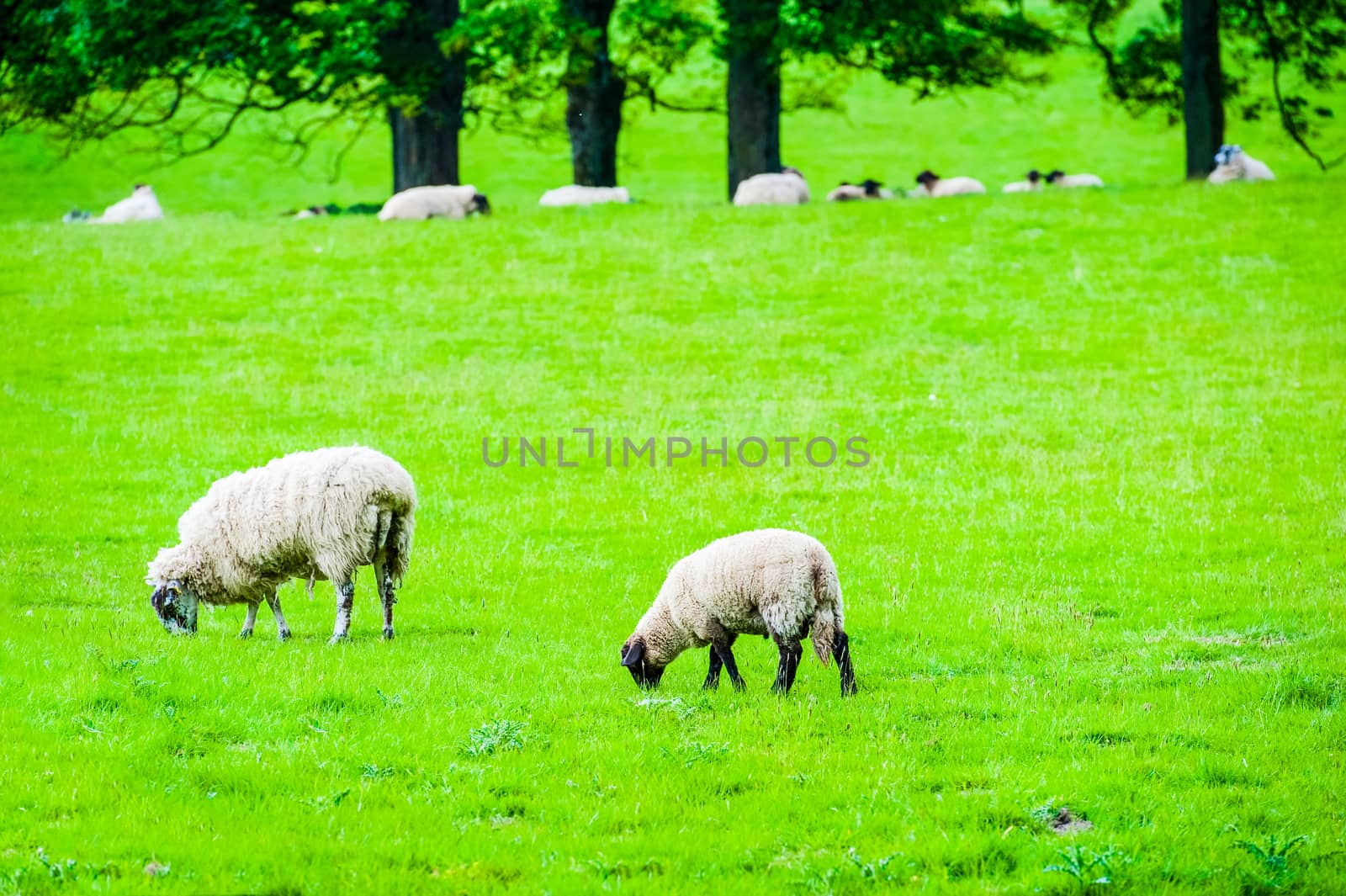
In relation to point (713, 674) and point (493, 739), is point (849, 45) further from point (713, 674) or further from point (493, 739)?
point (493, 739)

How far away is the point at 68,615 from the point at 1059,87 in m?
64.6

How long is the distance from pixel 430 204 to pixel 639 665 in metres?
25.2

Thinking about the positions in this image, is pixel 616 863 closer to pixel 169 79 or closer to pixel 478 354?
pixel 478 354

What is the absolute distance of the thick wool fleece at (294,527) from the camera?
35.2ft

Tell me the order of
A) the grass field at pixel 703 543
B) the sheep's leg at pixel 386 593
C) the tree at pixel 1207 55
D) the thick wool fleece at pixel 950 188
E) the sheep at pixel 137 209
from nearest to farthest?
the grass field at pixel 703 543, the sheep's leg at pixel 386 593, the tree at pixel 1207 55, the sheep at pixel 137 209, the thick wool fleece at pixel 950 188

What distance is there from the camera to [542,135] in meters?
41.8

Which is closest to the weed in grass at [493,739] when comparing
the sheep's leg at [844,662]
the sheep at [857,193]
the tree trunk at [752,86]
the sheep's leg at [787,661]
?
the sheep's leg at [787,661]

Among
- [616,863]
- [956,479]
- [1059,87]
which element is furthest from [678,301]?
[1059,87]

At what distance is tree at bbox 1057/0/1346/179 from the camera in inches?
1246

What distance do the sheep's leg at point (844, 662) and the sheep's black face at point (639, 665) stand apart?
4.49 feet

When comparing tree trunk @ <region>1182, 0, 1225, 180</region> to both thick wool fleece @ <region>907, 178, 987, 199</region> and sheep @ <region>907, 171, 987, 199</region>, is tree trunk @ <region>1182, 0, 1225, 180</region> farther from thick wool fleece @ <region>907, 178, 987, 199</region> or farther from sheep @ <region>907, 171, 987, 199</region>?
sheep @ <region>907, 171, 987, 199</region>

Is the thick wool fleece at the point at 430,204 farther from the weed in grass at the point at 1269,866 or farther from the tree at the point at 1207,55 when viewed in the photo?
the weed in grass at the point at 1269,866

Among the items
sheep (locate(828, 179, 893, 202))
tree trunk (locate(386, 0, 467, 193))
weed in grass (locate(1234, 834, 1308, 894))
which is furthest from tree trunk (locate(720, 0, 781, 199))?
weed in grass (locate(1234, 834, 1308, 894))

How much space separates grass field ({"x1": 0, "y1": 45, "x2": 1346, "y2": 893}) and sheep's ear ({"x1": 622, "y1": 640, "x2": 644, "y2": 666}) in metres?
0.20
